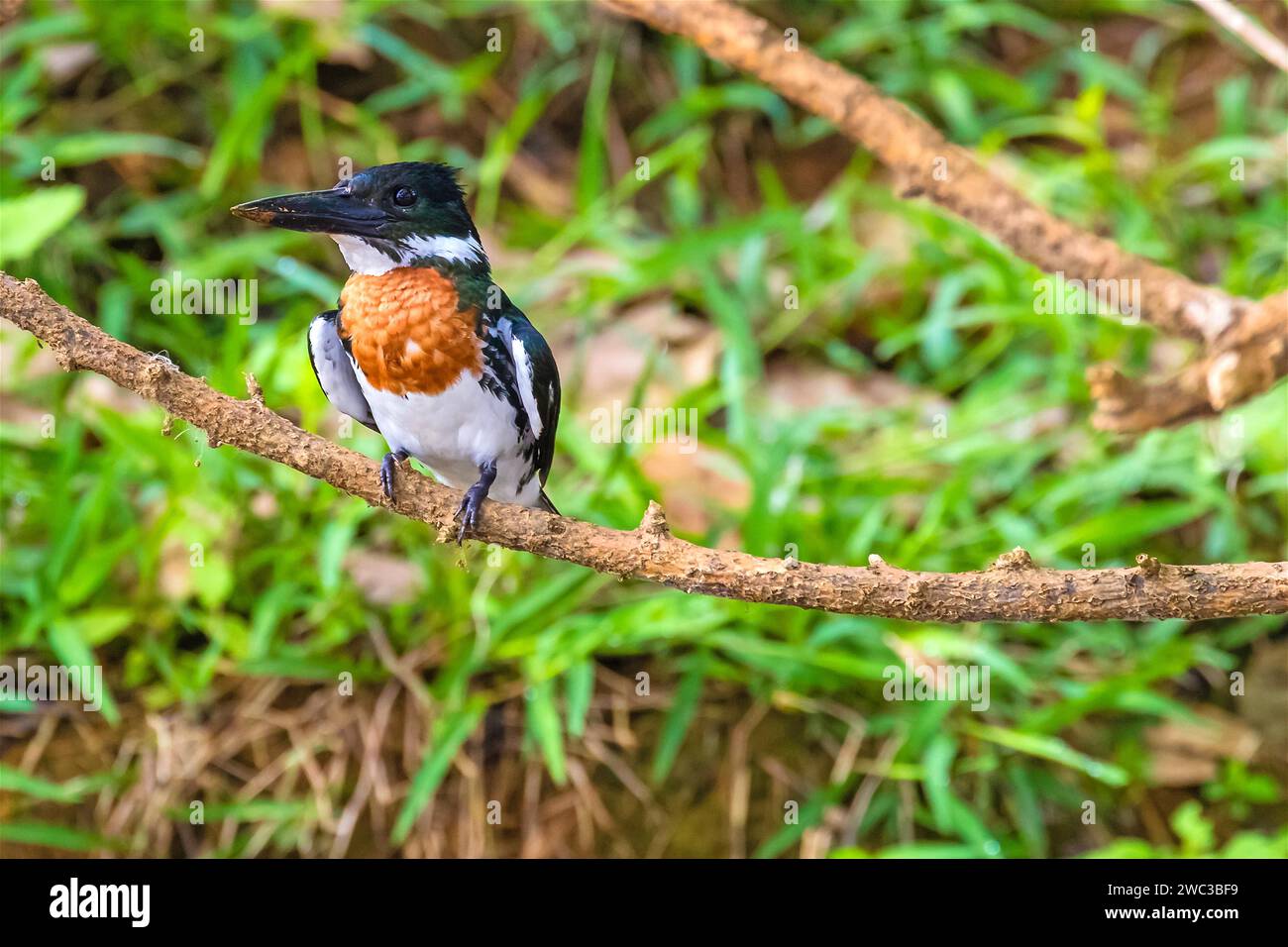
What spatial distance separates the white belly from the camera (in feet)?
3.52

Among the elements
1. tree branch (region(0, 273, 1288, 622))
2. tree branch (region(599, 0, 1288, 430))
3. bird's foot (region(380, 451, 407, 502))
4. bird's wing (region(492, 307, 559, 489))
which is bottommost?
tree branch (region(0, 273, 1288, 622))

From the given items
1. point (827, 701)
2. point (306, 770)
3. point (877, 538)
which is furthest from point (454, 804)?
point (877, 538)

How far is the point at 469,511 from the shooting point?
1.05m

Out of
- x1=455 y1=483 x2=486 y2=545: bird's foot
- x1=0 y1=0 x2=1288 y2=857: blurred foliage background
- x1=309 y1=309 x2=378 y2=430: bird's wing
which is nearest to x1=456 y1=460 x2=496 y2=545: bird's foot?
x1=455 y1=483 x2=486 y2=545: bird's foot

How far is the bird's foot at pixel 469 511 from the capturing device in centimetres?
105

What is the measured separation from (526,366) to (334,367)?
17cm

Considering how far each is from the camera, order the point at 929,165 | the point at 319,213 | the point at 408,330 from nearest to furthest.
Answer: the point at 319,213
the point at 408,330
the point at 929,165

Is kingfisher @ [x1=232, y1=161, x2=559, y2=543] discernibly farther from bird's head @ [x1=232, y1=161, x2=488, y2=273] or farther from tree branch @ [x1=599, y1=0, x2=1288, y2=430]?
tree branch @ [x1=599, y1=0, x2=1288, y2=430]

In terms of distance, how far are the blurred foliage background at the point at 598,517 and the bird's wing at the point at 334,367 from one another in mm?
647

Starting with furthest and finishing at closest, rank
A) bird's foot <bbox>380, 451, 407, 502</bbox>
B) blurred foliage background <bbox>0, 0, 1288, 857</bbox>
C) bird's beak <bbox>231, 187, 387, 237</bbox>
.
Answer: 1. blurred foliage background <bbox>0, 0, 1288, 857</bbox>
2. bird's foot <bbox>380, 451, 407, 502</bbox>
3. bird's beak <bbox>231, 187, 387, 237</bbox>

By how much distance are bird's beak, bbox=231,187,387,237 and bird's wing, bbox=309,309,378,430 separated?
15 cm

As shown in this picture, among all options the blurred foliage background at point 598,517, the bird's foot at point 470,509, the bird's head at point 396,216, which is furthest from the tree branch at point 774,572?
the blurred foliage background at point 598,517

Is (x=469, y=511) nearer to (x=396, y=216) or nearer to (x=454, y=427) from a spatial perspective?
(x=454, y=427)

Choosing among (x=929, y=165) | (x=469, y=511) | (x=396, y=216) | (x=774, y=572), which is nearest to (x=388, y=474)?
(x=469, y=511)
